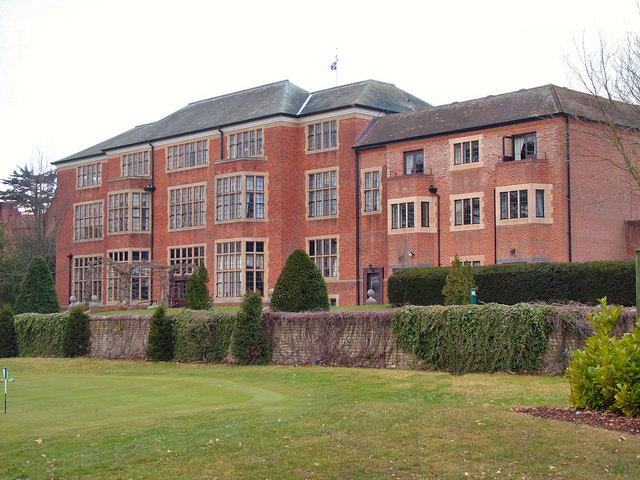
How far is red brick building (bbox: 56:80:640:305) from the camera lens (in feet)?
111

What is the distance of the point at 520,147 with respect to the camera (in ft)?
113

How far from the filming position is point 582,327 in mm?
19781

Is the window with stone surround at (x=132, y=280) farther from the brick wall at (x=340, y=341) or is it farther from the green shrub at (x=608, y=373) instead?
the green shrub at (x=608, y=373)

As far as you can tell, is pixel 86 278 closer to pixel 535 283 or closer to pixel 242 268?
pixel 242 268

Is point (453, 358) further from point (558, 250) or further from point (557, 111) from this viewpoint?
point (557, 111)

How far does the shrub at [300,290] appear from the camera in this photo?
27.8 meters

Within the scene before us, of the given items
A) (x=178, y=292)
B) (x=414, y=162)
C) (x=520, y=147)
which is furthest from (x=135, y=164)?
(x=520, y=147)

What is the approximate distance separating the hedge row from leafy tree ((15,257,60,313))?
725 inches

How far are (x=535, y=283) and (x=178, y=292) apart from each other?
25.3m

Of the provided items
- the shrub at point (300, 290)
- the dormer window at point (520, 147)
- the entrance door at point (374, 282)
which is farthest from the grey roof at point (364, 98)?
the shrub at point (300, 290)

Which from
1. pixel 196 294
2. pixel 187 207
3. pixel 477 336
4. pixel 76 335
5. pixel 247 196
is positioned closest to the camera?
pixel 477 336

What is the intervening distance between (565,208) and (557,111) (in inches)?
159

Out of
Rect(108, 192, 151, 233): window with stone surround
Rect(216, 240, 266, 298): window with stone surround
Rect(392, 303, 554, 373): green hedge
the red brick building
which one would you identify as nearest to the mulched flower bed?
Rect(392, 303, 554, 373): green hedge

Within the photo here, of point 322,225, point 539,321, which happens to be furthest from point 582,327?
point 322,225
